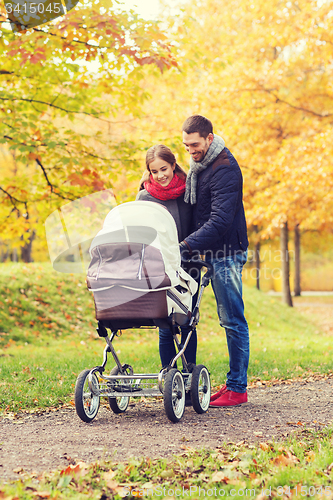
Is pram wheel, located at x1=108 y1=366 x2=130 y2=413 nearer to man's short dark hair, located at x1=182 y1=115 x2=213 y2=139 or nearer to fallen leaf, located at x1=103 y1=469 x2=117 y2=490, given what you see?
fallen leaf, located at x1=103 y1=469 x2=117 y2=490

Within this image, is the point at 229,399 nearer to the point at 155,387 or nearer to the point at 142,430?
the point at 155,387

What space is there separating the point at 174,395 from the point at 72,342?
19.0 ft

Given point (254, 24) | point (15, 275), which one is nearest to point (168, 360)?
point (15, 275)

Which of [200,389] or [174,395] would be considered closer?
[174,395]

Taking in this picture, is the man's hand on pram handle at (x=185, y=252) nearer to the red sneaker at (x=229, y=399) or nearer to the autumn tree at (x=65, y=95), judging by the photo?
the red sneaker at (x=229, y=399)

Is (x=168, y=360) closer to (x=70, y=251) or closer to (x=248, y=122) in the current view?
(x=70, y=251)

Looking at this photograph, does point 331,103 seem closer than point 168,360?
No

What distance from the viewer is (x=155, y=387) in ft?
12.4

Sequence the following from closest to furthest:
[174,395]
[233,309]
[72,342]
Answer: [174,395] < [233,309] < [72,342]

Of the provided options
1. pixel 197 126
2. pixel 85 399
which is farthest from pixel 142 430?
pixel 197 126

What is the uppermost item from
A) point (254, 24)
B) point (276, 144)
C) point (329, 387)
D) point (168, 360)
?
point (254, 24)

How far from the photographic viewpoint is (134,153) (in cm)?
734

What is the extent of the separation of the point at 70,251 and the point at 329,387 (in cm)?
300

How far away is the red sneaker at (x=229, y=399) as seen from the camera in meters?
4.18
